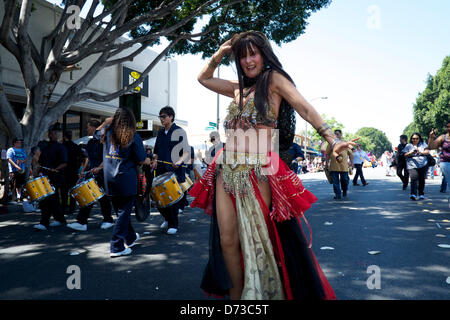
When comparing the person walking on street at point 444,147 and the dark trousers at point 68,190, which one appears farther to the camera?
the dark trousers at point 68,190

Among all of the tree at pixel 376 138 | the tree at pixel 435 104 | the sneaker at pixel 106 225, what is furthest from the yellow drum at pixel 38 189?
the tree at pixel 376 138

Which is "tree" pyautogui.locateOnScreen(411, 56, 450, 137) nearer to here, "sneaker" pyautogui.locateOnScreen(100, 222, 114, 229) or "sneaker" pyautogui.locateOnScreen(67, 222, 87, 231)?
"sneaker" pyautogui.locateOnScreen(100, 222, 114, 229)

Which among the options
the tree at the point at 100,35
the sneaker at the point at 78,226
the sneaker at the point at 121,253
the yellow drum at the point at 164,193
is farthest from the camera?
the tree at the point at 100,35

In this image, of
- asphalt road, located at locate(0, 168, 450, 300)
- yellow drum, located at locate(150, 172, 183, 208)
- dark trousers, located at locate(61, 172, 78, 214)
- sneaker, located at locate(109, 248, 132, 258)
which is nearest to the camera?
asphalt road, located at locate(0, 168, 450, 300)

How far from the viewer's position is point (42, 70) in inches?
368

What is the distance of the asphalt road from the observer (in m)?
3.12

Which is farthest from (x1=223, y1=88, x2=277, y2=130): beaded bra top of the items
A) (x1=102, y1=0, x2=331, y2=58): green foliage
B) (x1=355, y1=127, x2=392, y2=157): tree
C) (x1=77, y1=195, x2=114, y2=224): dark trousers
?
(x1=355, y1=127, x2=392, y2=157): tree

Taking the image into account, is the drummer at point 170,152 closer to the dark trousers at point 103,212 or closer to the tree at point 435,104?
the dark trousers at point 103,212

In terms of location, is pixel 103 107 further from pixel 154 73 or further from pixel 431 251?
pixel 431 251

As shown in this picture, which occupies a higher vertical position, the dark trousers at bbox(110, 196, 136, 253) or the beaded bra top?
the beaded bra top

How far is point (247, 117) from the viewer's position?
2424mm

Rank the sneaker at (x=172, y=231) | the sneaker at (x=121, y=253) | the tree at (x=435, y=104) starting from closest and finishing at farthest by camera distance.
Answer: the sneaker at (x=121, y=253) < the sneaker at (x=172, y=231) < the tree at (x=435, y=104)

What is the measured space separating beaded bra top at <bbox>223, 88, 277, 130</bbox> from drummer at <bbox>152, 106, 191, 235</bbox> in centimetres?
341

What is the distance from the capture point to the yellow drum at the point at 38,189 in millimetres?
6051
